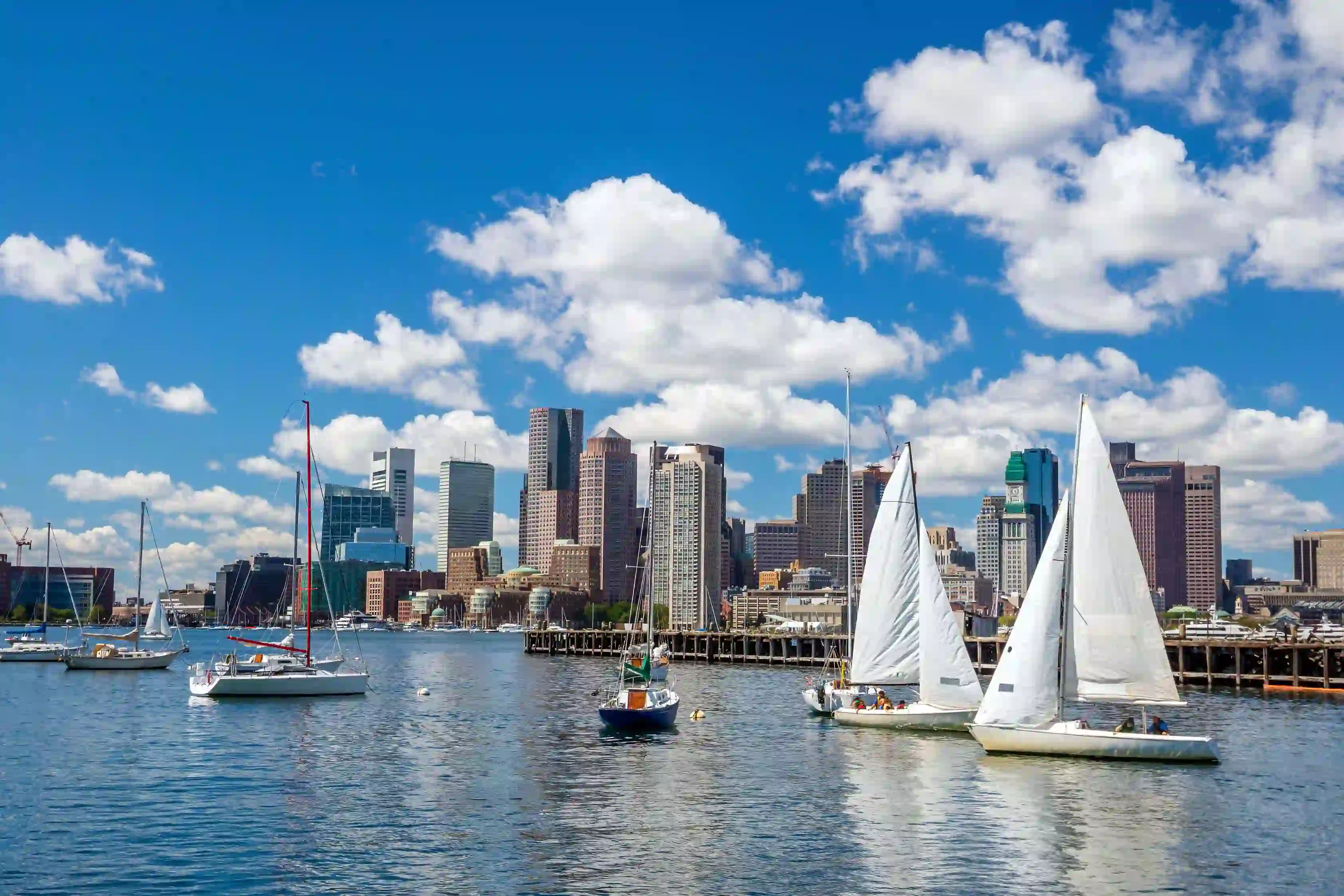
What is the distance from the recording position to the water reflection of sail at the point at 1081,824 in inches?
1324

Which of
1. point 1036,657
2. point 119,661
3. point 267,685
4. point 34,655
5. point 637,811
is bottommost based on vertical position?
point 34,655

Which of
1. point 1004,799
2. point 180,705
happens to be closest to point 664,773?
point 1004,799

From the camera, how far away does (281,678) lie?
8606 centimetres

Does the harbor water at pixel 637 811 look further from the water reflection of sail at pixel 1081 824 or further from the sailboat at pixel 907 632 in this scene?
the sailboat at pixel 907 632

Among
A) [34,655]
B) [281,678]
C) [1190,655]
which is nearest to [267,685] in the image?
[281,678]

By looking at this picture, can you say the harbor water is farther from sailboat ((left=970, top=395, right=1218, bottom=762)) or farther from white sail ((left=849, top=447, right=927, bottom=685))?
white sail ((left=849, top=447, right=927, bottom=685))

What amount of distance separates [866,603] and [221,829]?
36377mm

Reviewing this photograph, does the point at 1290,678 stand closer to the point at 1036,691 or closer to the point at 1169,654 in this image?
the point at 1169,654

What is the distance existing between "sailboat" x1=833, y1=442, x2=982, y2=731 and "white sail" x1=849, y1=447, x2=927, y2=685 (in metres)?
0.03

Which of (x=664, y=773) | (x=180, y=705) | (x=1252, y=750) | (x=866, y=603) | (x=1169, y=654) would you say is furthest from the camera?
(x=1169, y=654)

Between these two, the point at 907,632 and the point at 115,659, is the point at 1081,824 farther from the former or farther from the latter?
the point at 115,659

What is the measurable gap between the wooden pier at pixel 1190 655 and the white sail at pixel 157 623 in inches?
2503

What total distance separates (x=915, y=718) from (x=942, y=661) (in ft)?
9.96

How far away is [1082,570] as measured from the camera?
5250 centimetres
